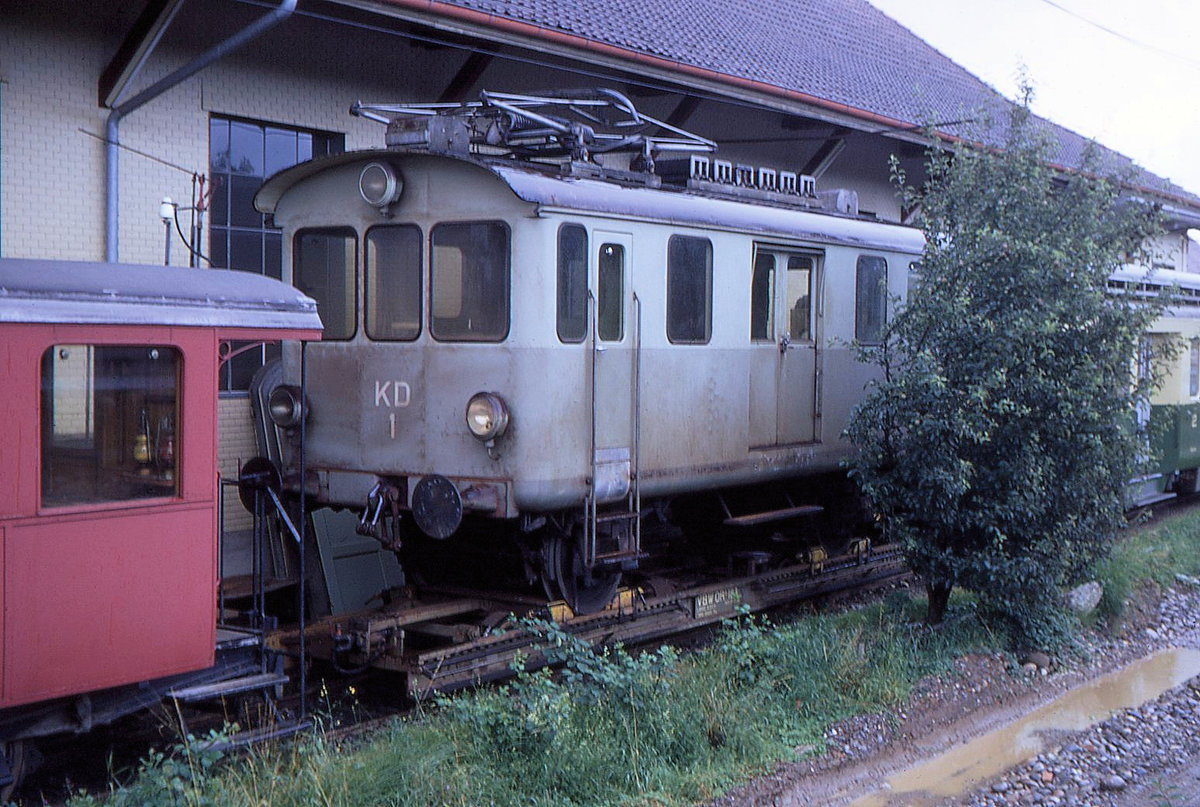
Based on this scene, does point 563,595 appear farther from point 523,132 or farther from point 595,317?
point 523,132

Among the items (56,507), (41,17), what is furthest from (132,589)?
(41,17)

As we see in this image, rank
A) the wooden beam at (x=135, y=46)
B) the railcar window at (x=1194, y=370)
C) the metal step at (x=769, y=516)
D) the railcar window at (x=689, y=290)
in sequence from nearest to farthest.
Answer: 1. the railcar window at (x=689, y=290)
2. the wooden beam at (x=135, y=46)
3. the metal step at (x=769, y=516)
4. the railcar window at (x=1194, y=370)

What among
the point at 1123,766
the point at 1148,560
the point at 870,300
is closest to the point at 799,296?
the point at 870,300

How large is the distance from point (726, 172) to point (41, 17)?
537 centimetres

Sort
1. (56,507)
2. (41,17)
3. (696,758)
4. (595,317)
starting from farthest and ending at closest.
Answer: (41,17)
(595,317)
(696,758)
(56,507)

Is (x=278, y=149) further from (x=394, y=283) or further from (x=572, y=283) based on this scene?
(x=572, y=283)

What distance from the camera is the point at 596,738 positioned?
235 inches

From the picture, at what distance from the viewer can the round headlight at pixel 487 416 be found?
24.3 feet

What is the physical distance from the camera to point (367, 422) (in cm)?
817

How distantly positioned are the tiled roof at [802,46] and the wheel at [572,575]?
13.7 feet

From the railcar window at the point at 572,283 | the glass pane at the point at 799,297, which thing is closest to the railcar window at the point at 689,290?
the railcar window at the point at 572,283

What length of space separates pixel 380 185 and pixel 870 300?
4.74m

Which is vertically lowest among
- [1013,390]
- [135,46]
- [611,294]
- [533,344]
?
[1013,390]

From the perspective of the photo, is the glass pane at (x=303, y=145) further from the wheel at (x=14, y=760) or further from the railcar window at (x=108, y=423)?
the wheel at (x=14, y=760)
